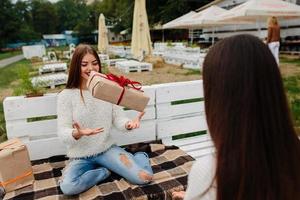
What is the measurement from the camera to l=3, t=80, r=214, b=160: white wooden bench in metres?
3.06

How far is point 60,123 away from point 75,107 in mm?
187

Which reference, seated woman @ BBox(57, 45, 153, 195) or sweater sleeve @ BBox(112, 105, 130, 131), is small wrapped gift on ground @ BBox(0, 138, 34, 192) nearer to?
seated woman @ BBox(57, 45, 153, 195)

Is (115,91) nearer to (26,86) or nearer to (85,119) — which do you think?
(85,119)

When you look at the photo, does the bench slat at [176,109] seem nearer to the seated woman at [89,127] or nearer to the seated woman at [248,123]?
the seated woman at [89,127]

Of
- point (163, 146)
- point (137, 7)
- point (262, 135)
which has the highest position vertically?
point (137, 7)

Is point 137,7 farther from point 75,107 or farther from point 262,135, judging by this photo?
point 262,135

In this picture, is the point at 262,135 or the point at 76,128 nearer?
the point at 262,135

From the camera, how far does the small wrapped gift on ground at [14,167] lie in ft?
8.51

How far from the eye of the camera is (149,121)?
11.5 ft

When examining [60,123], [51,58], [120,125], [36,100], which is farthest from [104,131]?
[51,58]

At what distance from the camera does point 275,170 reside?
1188mm

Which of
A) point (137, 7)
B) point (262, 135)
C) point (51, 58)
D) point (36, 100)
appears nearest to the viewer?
point (262, 135)

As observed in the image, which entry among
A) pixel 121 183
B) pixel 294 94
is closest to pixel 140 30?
pixel 294 94

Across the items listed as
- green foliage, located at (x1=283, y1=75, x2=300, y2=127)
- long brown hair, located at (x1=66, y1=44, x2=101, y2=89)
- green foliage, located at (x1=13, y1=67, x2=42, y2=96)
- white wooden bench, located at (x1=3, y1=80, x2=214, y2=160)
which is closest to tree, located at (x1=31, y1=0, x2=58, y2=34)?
green foliage, located at (x1=283, y1=75, x2=300, y2=127)
